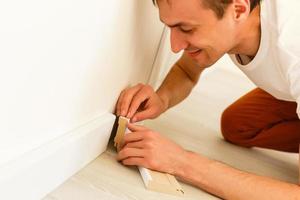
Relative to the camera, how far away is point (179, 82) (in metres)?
1.17

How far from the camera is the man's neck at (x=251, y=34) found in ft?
3.00

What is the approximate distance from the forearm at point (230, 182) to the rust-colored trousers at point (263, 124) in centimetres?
39

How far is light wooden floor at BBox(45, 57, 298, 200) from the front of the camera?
839 mm

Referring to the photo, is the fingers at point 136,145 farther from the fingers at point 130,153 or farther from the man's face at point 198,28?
the man's face at point 198,28

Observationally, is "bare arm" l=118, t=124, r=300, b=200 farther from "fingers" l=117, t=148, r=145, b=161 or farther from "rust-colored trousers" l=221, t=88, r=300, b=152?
"rust-colored trousers" l=221, t=88, r=300, b=152

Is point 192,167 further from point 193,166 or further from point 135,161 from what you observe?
point 135,161

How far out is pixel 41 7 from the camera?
0.57 meters

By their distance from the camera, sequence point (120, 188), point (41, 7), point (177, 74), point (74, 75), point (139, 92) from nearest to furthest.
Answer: point (41, 7) → point (74, 75) → point (120, 188) → point (139, 92) → point (177, 74)

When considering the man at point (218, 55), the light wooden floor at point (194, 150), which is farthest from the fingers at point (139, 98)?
the light wooden floor at point (194, 150)

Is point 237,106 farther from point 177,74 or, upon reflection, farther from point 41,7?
point 41,7

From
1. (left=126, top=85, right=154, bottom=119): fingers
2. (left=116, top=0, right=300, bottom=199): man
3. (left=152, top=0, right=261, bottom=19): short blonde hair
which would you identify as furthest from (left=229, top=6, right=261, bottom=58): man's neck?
(left=126, top=85, right=154, bottom=119): fingers

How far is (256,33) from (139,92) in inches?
12.1

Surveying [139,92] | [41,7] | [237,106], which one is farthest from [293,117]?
[41,7]

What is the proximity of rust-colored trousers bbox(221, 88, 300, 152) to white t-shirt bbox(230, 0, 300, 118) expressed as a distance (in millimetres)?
279
